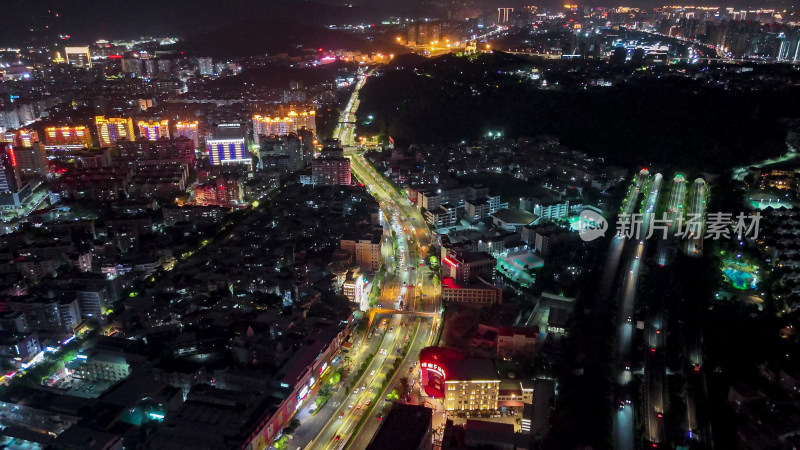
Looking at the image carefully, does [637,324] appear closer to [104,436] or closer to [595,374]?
[595,374]

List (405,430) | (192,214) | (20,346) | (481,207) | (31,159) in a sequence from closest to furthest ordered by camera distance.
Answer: (405,430) < (20,346) < (481,207) < (192,214) < (31,159)

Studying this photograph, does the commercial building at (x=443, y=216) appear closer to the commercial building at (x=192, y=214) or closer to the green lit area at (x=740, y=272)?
the commercial building at (x=192, y=214)

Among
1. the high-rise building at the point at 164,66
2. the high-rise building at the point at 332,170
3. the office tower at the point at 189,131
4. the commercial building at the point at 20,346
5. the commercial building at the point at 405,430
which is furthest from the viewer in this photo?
the high-rise building at the point at 164,66

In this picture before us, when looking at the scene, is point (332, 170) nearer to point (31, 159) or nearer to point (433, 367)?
point (31, 159)

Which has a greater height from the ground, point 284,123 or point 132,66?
point 132,66

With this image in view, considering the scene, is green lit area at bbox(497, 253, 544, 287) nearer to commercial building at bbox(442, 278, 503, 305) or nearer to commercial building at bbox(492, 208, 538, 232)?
commercial building at bbox(442, 278, 503, 305)

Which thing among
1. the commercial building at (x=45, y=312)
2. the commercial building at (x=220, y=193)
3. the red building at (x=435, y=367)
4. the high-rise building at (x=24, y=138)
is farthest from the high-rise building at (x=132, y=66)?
the red building at (x=435, y=367)

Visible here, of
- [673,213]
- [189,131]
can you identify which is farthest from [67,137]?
[673,213]
